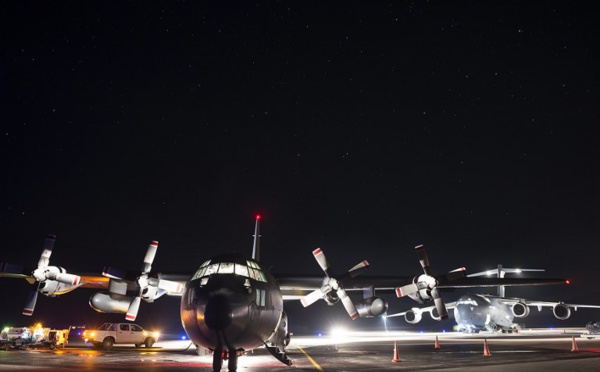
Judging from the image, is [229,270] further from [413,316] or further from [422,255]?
[413,316]

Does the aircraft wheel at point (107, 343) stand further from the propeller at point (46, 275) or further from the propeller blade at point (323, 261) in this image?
the propeller blade at point (323, 261)

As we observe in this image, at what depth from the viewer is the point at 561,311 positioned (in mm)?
46000

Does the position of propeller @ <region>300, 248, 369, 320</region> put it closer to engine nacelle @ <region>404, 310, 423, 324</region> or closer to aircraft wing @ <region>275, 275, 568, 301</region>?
aircraft wing @ <region>275, 275, 568, 301</region>

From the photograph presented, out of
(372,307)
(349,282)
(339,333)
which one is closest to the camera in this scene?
(372,307)

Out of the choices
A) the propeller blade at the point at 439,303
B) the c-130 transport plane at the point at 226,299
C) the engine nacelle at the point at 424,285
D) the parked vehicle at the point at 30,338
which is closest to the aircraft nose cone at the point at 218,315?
the c-130 transport plane at the point at 226,299

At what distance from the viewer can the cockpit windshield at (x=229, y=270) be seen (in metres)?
15.0

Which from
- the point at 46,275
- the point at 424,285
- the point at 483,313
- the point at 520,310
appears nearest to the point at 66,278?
the point at 46,275

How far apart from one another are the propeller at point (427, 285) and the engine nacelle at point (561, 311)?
2685 cm

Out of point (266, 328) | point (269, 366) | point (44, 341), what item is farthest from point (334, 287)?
point (44, 341)

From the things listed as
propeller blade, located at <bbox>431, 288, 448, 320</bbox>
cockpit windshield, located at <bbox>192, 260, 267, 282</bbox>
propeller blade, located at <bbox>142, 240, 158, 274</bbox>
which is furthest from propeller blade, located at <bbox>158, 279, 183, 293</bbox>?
propeller blade, located at <bbox>431, 288, 448, 320</bbox>

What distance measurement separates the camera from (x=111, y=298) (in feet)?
78.4

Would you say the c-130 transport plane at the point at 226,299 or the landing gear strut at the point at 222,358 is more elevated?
the c-130 transport plane at the point at 226,299

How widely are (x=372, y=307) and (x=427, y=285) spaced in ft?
10.2

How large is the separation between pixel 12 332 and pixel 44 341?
1.76 m
